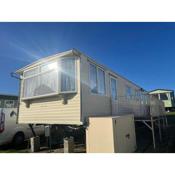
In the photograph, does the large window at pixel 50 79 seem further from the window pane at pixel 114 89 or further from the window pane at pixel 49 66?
the window pane at pixel 114 89

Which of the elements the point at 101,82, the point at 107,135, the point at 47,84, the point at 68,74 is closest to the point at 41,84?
the point at 47,84

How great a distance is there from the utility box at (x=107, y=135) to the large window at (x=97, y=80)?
1649 millimetres

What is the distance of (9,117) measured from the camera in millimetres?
7547

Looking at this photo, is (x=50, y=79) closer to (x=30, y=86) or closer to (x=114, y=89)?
(x=30, y=86)

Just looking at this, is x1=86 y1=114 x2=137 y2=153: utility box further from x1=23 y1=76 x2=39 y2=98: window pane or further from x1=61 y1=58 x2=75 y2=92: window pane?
x1=23 y1=76 x2=39 y2=98: window pane

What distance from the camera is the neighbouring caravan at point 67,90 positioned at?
566cm

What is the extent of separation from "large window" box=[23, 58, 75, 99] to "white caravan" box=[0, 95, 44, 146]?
999 mm

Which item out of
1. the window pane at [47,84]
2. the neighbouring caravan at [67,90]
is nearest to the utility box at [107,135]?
the neighbouring caravan at [67,90]

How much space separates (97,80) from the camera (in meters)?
6.75

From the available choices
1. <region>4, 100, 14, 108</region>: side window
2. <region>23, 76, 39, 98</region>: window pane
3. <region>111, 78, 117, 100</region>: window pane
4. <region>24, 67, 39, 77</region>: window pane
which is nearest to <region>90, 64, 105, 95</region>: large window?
<region>111, 78, 117, 100</region>: window pane

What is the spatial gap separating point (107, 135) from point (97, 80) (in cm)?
266

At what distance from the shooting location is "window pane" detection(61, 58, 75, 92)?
19.0ft
